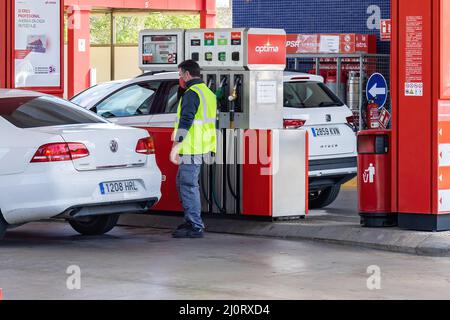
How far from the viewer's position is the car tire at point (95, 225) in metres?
12.6

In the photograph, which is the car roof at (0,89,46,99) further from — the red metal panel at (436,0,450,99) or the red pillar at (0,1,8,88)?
the red metal panel at (436,0,450,99)

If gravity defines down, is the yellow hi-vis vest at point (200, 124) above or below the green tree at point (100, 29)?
below

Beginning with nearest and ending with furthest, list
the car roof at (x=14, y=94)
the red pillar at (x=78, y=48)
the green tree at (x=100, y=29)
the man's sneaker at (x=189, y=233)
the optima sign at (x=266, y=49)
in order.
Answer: the car roof at (x=14, y=94)
the man's sneaker at (x=189, y=233)
the optima sign at (x=266, y=49)
the red pillar at (x=78, y=48)
the green tree at (x=100, y=29)

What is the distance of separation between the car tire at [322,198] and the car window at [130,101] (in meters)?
2.44

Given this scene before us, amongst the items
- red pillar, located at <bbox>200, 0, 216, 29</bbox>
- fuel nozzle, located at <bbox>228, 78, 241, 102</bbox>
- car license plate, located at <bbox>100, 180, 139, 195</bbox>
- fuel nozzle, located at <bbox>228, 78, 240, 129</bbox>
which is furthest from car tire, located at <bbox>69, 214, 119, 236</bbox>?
red pillar, located at <bbox>200, 0, 216, 29</bbox>

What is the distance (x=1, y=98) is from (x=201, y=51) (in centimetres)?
238

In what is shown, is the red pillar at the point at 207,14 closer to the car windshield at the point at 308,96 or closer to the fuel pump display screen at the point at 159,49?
the car windshield at the point at 308,96

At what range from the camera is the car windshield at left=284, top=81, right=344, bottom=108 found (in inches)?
559

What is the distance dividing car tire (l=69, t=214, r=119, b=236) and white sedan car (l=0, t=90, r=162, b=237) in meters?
0.78

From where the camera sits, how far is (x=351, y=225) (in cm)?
1273

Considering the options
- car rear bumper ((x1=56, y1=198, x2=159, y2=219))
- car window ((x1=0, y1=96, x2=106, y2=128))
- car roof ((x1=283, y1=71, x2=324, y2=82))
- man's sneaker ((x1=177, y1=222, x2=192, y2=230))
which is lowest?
man's sneaker ((x1=177, y1=222, x2=192, y2=230))

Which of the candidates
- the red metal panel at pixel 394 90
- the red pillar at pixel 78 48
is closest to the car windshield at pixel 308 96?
the red metal panel at pixel 394 90
